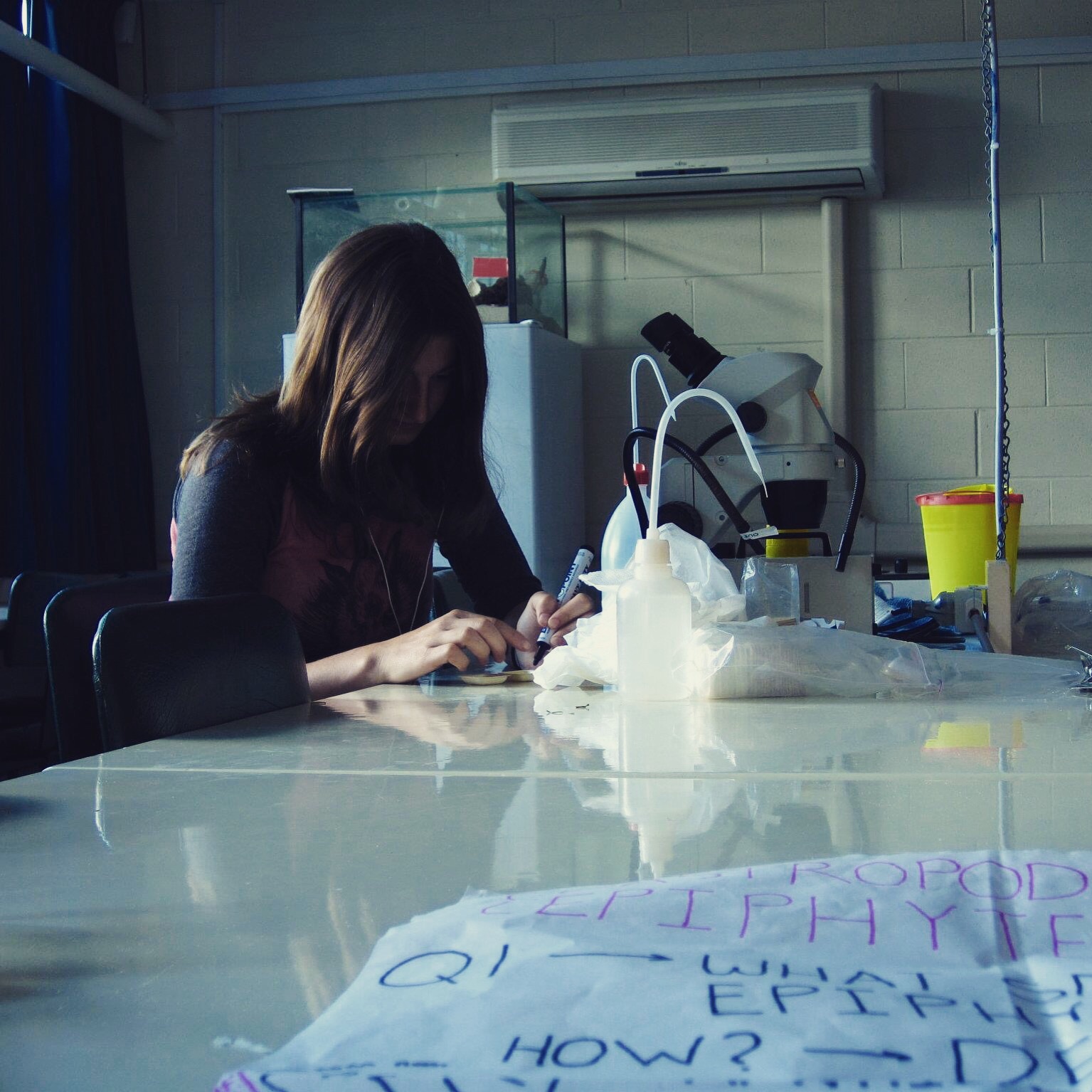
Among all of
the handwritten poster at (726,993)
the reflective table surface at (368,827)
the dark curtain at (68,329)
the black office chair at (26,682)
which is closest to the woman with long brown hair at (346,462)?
the reflective table surface at (368,827)

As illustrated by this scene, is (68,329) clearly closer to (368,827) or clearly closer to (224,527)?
(224,527)

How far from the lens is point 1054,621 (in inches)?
59.1

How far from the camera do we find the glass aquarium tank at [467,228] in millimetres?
3191

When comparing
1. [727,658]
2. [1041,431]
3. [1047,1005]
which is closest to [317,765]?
[727,658]

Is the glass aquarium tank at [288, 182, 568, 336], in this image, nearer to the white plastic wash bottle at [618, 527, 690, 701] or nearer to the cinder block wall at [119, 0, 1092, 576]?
the cinder block wall at [119, 0, 1092, 576]

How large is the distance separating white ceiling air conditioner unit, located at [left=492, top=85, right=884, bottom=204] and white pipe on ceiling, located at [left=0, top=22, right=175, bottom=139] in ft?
3.80

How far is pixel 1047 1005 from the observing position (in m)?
0.29

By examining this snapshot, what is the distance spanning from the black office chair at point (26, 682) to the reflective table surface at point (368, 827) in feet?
4.89

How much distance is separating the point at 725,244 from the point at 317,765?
10.1ft

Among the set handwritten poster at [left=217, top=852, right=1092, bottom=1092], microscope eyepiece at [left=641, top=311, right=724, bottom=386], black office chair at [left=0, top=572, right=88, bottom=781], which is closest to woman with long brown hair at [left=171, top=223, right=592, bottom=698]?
microscope eyepiece at [left=641, top=311, right=724, bottom=386]

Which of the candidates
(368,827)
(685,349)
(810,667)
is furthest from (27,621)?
(368,827)

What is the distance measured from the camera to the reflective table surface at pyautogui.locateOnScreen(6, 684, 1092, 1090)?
1.12 ft

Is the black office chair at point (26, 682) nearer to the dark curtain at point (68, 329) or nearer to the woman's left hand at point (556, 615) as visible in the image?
the dark curtain at point (68, 329)

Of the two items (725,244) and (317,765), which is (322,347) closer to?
(317,765)
